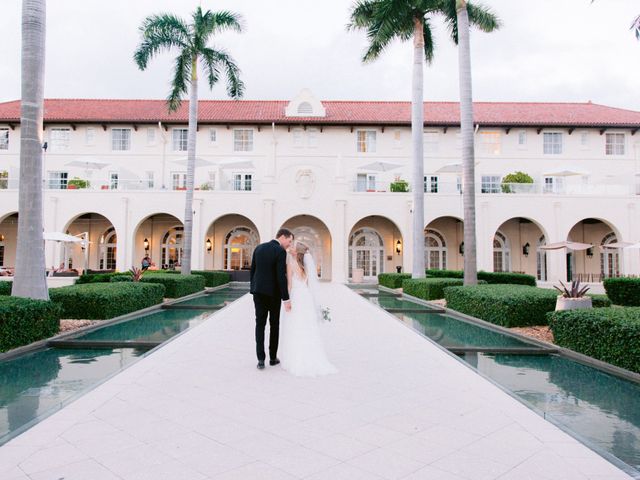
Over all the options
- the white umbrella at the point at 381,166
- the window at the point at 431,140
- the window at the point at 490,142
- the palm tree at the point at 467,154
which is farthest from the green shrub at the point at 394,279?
the window at the point at 490,142

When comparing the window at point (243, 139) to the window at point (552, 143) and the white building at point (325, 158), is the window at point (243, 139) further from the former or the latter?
the window at point (552, 143)

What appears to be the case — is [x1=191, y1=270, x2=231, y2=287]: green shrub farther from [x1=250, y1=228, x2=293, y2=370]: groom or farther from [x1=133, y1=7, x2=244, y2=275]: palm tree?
[x1=250, y1=228, x2=293, y2=370]: groom

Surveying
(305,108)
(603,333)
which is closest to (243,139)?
(305,108)

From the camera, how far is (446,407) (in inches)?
177

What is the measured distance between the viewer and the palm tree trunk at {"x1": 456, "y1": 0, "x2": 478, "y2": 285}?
44.7ft

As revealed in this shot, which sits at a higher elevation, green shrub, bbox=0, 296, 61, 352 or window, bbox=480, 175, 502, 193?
window, bbox=480, 175, 502, 193

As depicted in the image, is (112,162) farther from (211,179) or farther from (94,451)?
(94,451)

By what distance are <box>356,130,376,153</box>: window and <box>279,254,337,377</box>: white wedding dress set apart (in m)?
23.9

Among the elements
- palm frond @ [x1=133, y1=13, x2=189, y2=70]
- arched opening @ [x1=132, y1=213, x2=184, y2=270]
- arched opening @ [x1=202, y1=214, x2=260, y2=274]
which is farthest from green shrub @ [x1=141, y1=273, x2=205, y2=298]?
arched opening @ [x1=132, y1=213, x2=184, y2=270]

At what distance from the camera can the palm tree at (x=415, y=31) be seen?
1766 centimetres

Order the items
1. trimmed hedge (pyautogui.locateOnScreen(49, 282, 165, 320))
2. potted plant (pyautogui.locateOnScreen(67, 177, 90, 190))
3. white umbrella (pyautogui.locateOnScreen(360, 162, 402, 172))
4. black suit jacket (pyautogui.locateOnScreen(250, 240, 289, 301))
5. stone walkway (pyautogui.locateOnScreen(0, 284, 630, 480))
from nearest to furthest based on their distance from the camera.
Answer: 1. stone walkway (pyautogui.locateOnScreen(0, 284, 630, 480))
2. black suit jacket (pyautogui.locateOnScreen(250, 240, 289, 301))
3. trimmed hedge (pyautogui.locateOnScreen(49, 282, 165, 320))
4. white umbrella (pyautogui.locateOnScreen(360, 162, 402, 172))
5. potted plant (pyautogui.locateOnScreen(67, 177, 90, 190))

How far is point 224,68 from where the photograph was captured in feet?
66.1

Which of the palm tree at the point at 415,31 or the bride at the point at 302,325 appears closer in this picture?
the bride at the point at 302,325

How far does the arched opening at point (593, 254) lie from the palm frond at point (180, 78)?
24.6 meters
